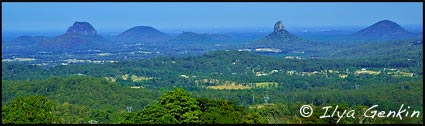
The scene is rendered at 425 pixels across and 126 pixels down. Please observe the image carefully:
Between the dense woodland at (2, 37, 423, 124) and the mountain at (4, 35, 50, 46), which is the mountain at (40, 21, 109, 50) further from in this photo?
the dense woodland at (2, 37, 423, 124)

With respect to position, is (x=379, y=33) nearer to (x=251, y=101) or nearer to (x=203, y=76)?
(x=203, y=76)

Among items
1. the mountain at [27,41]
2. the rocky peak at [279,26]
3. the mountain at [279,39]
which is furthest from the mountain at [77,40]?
the rocky peak at [279,26]

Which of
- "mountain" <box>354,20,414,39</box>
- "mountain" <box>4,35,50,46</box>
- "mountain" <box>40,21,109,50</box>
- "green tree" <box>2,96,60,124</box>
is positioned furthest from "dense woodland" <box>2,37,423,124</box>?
"mountain" <box>4,35,50,46</box>

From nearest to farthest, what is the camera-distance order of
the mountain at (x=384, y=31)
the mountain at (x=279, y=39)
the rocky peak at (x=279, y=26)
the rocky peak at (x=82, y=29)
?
the mountain at (x=279, y=39)
the rocky peak at (x=279, y=26)
the mountain at (x=384, y=31)
the rocky peak at (x=82, y=29)

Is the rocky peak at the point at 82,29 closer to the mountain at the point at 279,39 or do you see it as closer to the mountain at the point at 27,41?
the mountain at the point at 27,41

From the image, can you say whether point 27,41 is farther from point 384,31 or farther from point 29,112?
point 29,112

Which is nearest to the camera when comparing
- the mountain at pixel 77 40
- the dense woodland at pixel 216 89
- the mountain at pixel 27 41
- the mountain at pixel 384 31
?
the dense woodland at pixel 216 89

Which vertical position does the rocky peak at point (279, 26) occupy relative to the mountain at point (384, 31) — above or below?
above

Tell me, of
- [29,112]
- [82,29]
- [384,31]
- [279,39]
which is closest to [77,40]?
[82,29]
